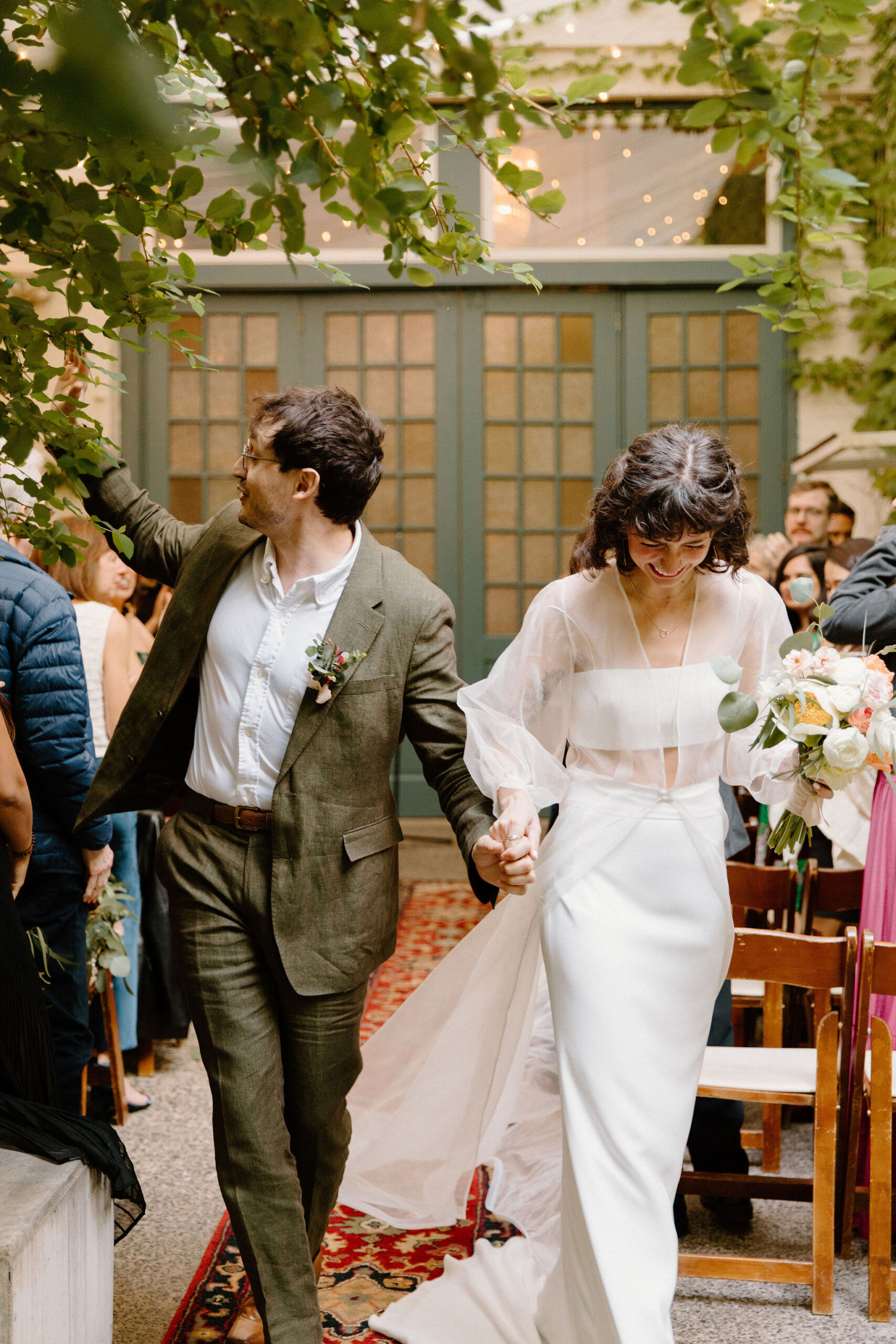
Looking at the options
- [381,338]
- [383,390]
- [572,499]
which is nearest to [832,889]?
[572,499]

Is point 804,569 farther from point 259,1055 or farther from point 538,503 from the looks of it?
point 259,1055

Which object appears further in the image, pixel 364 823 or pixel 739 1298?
pixel 739 1298

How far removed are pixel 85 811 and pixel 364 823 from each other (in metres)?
0.59

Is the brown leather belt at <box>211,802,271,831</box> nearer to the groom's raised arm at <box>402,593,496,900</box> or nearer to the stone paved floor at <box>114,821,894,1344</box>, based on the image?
the groom's raised arm at <box>402,593,496,900</box>

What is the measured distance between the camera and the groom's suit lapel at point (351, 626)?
2393 millimetres

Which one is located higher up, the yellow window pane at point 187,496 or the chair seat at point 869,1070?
the yellow window pane at point 187,496

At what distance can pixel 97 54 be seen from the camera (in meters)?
1.00

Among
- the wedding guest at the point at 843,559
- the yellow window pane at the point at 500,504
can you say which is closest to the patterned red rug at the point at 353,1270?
the wedding guest at the point at 843,559

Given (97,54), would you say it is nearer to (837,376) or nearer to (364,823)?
(364,823)

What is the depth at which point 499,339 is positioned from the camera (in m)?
7.82

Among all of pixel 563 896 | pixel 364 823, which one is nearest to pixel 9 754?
→ pixel 364 823

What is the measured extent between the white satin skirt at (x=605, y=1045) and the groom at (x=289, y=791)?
0.22 meters

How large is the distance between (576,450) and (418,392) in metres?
1.07

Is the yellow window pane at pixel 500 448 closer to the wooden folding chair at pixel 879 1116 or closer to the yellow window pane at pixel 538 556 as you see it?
the yellow window pane at pixel 538 556
